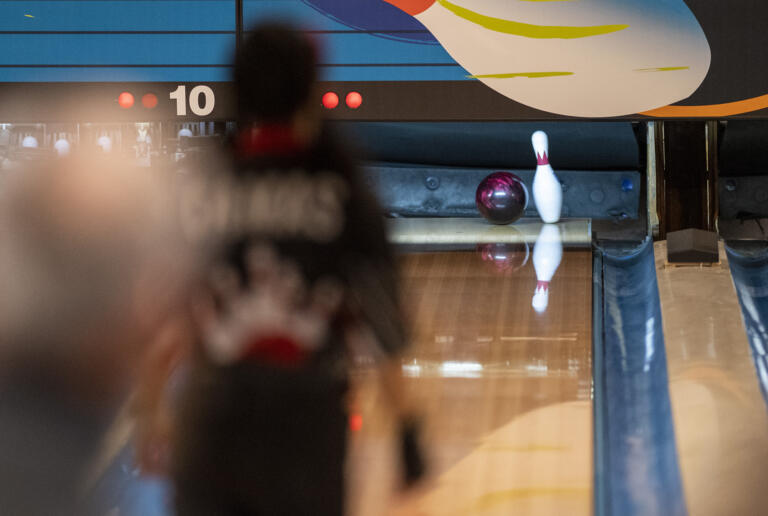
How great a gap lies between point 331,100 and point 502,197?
800mm

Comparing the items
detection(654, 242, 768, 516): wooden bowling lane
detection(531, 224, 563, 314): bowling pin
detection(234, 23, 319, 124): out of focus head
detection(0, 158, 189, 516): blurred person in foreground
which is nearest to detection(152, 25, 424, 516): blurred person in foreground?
detection(234, 23, 319, 124): out of focus head

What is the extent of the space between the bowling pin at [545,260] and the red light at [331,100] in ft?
3.21

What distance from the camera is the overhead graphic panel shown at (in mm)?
3477

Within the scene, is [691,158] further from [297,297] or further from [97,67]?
[297,297]

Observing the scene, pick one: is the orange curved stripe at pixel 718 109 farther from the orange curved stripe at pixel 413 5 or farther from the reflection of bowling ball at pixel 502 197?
the orange curved stripe at pixel 413 5

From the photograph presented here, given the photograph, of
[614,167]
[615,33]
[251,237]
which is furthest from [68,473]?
[614,167]

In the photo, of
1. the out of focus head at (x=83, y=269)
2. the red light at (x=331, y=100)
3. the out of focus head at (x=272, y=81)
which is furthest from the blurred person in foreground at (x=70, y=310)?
the red light at (x=331, y=100)

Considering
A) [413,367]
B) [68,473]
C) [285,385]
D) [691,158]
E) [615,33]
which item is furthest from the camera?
[691,158]

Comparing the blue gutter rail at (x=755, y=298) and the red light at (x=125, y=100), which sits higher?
the red light at (x=125, y=100)

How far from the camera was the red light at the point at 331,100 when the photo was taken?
3.68m

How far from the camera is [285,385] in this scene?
3.95 feet

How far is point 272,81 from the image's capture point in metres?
1.25

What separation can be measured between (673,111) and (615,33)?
373mm

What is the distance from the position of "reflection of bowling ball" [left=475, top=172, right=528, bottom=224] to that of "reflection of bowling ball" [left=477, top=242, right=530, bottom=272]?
31 centimetres
